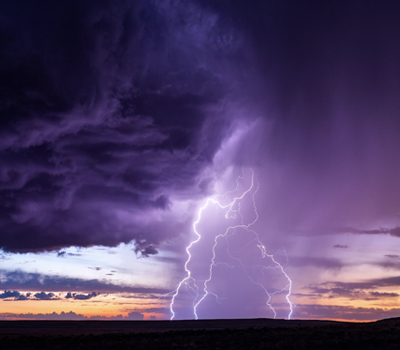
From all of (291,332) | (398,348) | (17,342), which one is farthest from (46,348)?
(398,348)

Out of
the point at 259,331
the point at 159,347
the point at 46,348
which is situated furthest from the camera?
the point at 259,331

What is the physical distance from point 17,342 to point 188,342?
641 inches

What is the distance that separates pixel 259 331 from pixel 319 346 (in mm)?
9115

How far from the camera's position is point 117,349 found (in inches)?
1110

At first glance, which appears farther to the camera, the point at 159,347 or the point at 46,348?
the point at 46,348

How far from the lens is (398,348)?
25.2 metres

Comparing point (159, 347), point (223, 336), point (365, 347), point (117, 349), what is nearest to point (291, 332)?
point (223, 336)

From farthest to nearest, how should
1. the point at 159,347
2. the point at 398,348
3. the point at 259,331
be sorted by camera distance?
the point at 259,331 < the point at 159,347 < the point at 398,348

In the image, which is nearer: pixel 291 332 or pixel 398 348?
pixel 398 348

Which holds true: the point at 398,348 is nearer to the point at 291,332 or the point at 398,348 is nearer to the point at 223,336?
the point at 291,332

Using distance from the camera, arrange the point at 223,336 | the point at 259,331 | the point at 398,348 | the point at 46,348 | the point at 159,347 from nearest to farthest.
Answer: the point at 398,348 → the point at 159,347 → the point at 46,348 → the point at 223,336 → the point at 259,331

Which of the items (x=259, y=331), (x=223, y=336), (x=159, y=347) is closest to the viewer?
(x=159, y=347)

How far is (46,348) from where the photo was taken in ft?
98.9

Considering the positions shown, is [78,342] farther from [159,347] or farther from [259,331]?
[259,331]
